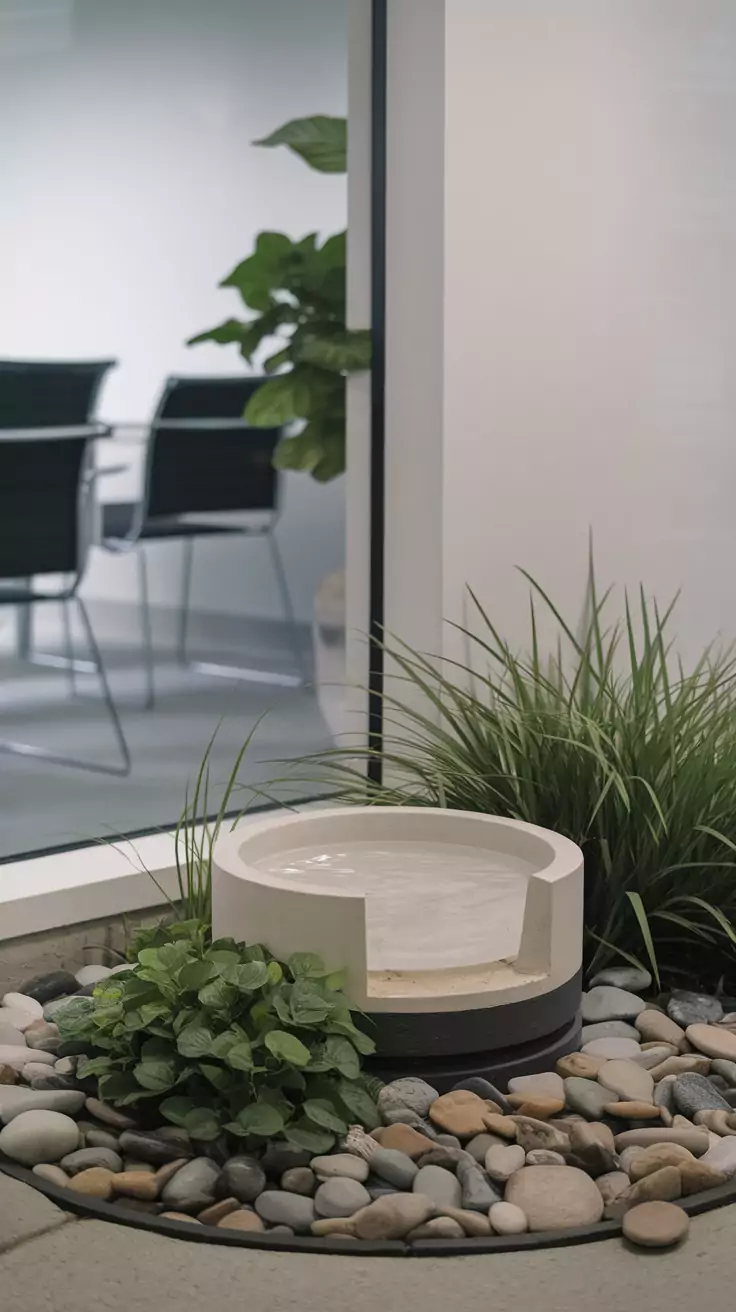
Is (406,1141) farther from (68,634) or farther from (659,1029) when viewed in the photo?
(68,634)

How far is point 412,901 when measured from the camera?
2.15m

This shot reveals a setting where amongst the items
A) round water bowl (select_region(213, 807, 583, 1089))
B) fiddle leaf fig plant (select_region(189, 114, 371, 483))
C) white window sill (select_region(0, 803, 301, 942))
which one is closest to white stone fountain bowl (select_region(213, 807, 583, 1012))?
Result: round water bowl (select_region(213, 807, 583, 1089))

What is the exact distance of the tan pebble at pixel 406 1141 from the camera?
177cm

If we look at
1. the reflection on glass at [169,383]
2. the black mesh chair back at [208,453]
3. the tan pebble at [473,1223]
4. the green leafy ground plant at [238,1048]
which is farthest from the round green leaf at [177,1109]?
the black mesh chair back at [208,453]

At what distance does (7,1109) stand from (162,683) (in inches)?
52.1

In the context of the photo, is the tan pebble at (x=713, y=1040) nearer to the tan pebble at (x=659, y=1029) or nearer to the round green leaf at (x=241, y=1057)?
the tan pebble at (x=659, y=1029)

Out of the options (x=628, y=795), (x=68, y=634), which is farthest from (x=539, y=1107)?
(x=68, y=634)

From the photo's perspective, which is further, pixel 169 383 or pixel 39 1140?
pixel 169 383

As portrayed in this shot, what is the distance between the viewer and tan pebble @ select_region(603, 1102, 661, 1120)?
6.15 ft

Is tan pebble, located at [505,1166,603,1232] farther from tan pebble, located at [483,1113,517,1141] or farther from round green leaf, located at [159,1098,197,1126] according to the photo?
round green leaf, located at [159,1098,197,1126]

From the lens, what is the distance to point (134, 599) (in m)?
2.99

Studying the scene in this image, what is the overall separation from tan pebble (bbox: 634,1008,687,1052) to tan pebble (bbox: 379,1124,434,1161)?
0.49 metres

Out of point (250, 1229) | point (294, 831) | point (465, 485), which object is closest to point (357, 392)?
point (465, 485)

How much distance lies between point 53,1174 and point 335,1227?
35 centimetres
